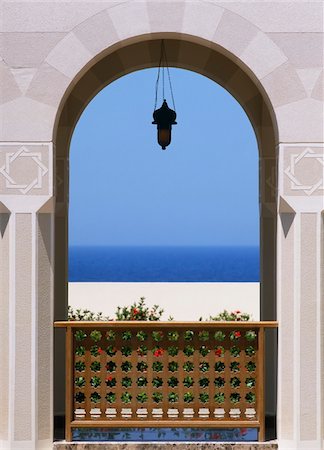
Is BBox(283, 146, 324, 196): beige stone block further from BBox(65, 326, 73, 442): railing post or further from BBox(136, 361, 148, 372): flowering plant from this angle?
BBox(136, 361, 148, 372): flowering plant

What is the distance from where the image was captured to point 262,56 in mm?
7586

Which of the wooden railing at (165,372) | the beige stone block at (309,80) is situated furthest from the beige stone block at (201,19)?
the wooden railing at (165,372)

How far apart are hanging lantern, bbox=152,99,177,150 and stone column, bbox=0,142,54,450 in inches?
73.8

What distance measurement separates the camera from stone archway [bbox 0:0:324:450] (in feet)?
24.7

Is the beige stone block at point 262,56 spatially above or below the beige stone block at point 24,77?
above

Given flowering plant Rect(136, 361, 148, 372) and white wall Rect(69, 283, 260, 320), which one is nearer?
flowering plant Rect(136, 361, 148, 372)

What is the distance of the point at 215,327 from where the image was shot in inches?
305

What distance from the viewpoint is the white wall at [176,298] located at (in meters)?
27.3

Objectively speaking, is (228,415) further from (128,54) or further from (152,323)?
(128,54)

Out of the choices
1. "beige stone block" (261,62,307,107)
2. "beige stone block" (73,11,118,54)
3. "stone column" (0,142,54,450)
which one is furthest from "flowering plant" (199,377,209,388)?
"beige stone block" (73,11,118,54)

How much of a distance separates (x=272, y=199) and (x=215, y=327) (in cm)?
203

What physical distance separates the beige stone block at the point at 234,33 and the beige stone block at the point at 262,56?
1.9 inches

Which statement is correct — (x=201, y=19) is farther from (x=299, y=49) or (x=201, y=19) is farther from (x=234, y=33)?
(x=299, y=49)

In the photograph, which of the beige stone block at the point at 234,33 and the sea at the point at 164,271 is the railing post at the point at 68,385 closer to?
the beige stone block at the point at 234,33
